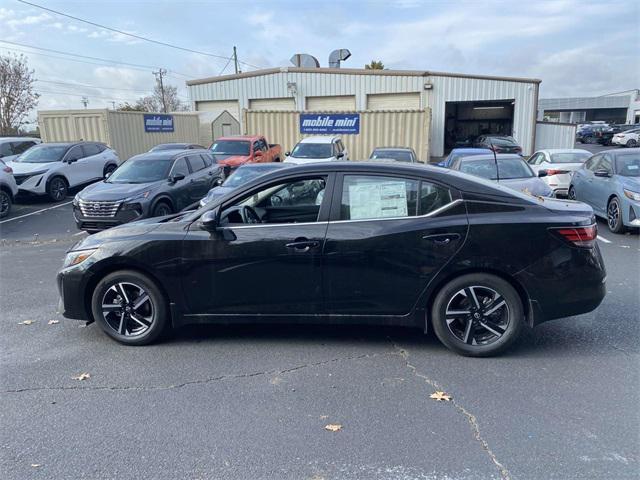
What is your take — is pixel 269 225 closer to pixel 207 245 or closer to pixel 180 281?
pixel 207 245

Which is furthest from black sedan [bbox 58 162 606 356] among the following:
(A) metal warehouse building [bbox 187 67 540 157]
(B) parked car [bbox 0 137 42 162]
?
(A) metal warehouse building [bbox 187 67 540 157]

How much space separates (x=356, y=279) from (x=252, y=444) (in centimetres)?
161

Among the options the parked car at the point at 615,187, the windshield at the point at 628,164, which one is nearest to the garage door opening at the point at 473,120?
the parked car at the point at 615,187

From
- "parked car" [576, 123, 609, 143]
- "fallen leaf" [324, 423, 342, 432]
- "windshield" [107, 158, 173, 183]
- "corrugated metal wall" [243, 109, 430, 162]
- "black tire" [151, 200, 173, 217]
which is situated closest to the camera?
"fallen leaf" [324, 423, 342, 432]

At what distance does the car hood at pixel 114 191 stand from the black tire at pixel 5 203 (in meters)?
4.12

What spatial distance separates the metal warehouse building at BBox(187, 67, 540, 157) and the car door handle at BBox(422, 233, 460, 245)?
2077cm

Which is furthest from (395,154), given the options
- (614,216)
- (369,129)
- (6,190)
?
(6,190)

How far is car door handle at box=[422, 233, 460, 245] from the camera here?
3.87 meters

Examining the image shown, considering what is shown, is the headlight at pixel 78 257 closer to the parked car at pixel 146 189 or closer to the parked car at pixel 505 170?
the parked car at pixel 146 189

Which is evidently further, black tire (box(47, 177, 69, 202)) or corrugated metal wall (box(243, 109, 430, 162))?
corrugated metal wall (box(243, 109, 430, 162))

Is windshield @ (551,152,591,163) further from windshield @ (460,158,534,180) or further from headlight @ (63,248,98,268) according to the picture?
headlight @ (63,248,98,268)

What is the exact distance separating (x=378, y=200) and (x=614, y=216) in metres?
7.04

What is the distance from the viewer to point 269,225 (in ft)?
13.5

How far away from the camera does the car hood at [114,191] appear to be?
358 inches
